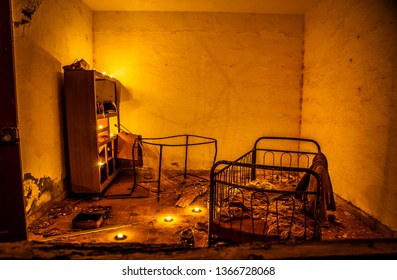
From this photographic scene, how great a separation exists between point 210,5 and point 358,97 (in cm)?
367

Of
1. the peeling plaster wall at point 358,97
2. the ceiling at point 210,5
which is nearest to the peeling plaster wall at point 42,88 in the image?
the ceiling at point 210,5

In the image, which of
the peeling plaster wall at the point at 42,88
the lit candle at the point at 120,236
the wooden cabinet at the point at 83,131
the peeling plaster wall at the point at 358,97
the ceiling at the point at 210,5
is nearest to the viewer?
the lit candle at the point at 120,236

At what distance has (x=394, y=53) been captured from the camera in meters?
3.22

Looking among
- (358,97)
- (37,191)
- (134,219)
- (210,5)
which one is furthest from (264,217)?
(210,5)

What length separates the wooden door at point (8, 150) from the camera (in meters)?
2.30

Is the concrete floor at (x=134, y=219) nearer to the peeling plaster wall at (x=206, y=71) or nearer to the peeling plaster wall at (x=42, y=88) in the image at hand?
the peeling plaster wall at (x=42, y=88)

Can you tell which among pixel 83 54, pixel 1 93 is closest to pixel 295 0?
pixel 83 54

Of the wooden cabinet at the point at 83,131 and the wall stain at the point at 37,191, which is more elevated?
the wooden cabinet at the point at 83,131

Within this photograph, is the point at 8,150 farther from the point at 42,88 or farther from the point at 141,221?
the point at 141,221

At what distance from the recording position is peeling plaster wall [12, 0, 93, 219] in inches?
136

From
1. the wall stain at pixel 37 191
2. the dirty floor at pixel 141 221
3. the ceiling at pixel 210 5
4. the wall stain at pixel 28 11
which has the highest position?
the ceiling at pixel 210 5

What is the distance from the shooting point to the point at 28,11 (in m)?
3.52

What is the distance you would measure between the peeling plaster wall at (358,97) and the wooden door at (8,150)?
14.5ft

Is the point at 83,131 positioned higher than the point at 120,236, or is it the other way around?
the point at 83,131
